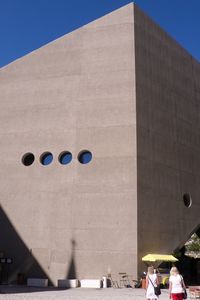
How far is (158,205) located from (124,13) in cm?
1216

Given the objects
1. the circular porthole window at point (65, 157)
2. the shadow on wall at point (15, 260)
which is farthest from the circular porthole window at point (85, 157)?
the shadow on wall at point (15, 260)

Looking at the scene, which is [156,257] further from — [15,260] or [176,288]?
[176,288]

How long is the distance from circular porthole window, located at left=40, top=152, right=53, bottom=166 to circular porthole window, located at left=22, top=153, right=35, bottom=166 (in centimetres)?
70


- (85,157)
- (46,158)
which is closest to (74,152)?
(85,157)

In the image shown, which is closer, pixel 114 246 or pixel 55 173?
pixel 114 246

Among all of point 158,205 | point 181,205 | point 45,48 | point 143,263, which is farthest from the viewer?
point 45,48

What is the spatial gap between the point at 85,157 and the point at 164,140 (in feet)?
16.6

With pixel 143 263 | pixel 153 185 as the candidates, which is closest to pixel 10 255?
pixel 143 263

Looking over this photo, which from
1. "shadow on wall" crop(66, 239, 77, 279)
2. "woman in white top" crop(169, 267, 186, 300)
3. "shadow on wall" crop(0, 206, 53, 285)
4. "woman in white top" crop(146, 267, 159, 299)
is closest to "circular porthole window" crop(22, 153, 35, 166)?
"shadow on wall" crop(0, 206, 53, 285)

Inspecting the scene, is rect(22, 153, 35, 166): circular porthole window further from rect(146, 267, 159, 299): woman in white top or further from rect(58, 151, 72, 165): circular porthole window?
rect(146, 267, 159, 299): woman in white top

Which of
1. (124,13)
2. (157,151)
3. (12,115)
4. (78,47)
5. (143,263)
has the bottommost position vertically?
(143,263)

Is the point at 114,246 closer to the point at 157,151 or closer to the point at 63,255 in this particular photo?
the point at 63,255

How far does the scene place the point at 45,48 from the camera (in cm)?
Answer: 2525

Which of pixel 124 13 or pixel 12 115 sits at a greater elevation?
pixel 124 13
